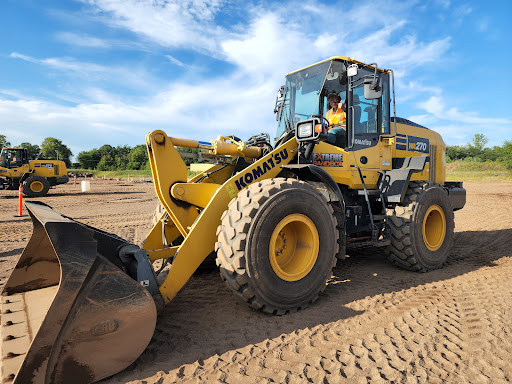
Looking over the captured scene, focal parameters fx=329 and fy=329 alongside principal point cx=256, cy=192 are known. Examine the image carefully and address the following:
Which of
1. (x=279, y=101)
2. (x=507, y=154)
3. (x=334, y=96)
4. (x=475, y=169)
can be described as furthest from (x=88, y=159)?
(x=334, y=96)

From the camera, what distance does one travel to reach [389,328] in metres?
3.20

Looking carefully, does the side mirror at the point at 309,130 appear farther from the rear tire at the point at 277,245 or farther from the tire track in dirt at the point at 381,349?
the tire track in dirt at the point at 381,349

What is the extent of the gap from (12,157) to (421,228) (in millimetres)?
21898

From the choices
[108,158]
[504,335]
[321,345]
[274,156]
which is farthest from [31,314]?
[108,158]

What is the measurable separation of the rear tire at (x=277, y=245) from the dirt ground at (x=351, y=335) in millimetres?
283

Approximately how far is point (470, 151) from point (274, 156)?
271 ft

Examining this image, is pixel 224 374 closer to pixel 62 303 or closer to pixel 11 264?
pixel 62 303

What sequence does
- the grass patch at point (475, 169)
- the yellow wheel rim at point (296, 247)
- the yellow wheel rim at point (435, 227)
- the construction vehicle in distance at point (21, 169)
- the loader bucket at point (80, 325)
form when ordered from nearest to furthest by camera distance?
the loader bucket at point (80, 325), the yellow wheel rim at point (296, 247), the yellow wheel rim at point (435, 227), the construction vehicle in distance at point (21, 169), the grass patch at point (475, 169)

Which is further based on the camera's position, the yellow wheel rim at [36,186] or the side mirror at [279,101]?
the yellow wheel rim at [36,186]

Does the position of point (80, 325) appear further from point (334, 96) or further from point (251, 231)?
point (334, 96)

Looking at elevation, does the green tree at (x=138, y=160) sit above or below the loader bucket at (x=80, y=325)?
above

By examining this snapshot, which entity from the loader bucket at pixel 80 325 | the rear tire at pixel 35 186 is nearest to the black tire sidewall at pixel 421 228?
the loader bucket at pixel 80 325

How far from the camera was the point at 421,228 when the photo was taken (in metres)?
5.04

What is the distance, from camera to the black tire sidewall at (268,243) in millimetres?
3137
